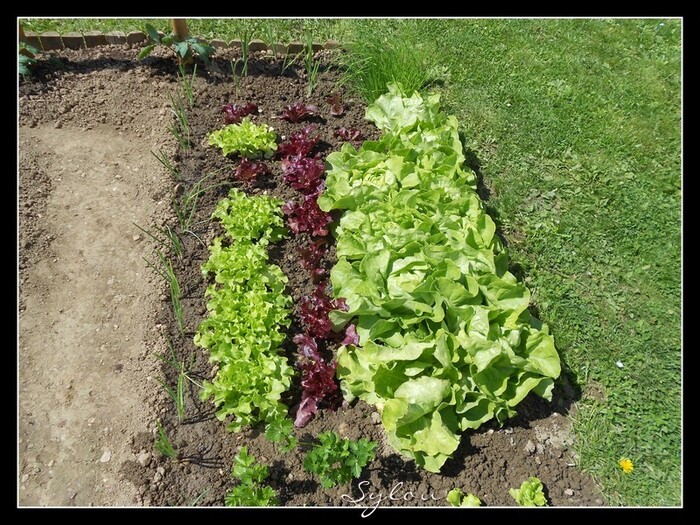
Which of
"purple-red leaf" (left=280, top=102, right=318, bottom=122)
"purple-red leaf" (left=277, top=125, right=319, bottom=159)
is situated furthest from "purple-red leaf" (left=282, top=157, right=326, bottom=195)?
"purple-red leaf" (left=280, top=102, right=318, bottom=122)

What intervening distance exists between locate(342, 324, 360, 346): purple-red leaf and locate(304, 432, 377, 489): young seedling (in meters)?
0.69

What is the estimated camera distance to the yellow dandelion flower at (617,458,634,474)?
10.8ft

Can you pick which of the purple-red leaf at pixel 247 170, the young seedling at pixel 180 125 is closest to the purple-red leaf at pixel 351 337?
the purple-red leaf at pixel 247 170

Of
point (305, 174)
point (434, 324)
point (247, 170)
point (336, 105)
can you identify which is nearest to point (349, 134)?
point (336, 105)

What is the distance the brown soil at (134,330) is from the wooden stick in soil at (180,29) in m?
0.37

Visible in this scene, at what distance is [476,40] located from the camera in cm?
645

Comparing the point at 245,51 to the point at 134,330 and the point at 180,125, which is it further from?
the point at 134,330

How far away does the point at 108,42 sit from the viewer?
586 cm

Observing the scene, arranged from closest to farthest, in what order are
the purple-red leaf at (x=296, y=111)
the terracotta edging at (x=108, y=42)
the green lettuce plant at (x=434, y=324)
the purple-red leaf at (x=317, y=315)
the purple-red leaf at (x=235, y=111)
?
1. the green lettuce plant at (x=434, y=324)
2. the purple-red leaf at (x=317, y=315)
3. the purple-red leaf at (x=235, y=111)
4. the purple-red leaf at (x=296, y=111)
5. the terracotta edging at (x=108, y=42)

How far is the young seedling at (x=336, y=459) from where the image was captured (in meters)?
2.98

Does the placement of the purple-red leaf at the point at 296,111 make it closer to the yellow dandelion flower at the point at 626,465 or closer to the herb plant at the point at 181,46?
the herb plant at the point at 181,46

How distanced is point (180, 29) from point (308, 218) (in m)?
2.73

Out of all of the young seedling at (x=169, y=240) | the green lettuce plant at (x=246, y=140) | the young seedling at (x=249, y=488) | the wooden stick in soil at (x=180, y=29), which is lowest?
the young seedling at (x=249, y=488)

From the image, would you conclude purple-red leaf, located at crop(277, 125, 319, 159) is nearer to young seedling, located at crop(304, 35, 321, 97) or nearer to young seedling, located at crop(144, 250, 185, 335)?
young seedling, located at crop(304, 35, 321, 97)
